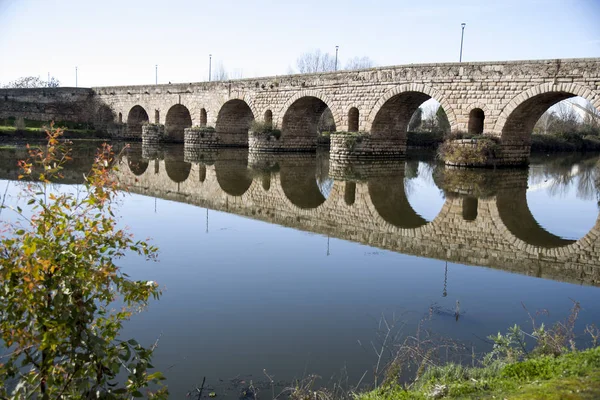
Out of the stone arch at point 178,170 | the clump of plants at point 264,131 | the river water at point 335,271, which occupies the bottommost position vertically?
the river water at point 335,271

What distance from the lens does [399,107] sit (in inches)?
821

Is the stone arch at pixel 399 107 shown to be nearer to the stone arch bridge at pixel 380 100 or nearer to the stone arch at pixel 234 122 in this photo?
the stone arch bridge at pixel 380 100

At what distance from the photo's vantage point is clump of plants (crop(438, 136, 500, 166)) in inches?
679

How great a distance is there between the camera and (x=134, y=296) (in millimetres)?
2770

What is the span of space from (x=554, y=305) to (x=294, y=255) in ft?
10.0

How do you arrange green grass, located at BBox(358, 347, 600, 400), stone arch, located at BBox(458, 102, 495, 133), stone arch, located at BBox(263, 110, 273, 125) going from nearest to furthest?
green grass, located at BBox(358, 347, 600, 400)
stone arch, located at BBox(458, 102, 495, 133)
stone arch, located at BBox(263, 110, 273, 125)

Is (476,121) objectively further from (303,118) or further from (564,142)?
(564,142)

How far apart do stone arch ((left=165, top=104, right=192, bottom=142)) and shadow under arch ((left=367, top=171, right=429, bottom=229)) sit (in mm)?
19705

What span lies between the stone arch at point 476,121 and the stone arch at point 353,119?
5.07m

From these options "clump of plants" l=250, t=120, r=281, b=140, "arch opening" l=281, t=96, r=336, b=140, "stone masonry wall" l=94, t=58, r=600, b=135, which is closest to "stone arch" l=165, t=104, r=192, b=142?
"stone masonry wall" l=94, t=58, r=600, b=135

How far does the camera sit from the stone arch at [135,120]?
3475cm

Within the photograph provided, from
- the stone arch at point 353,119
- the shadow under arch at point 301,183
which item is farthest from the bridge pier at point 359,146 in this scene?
the shadow under arch at point 301,183

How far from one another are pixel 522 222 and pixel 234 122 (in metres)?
21.8

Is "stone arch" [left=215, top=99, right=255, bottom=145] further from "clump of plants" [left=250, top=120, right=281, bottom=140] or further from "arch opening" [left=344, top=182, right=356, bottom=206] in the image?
"arch opening" [left=344, top=182, right=356, bottom=206]
